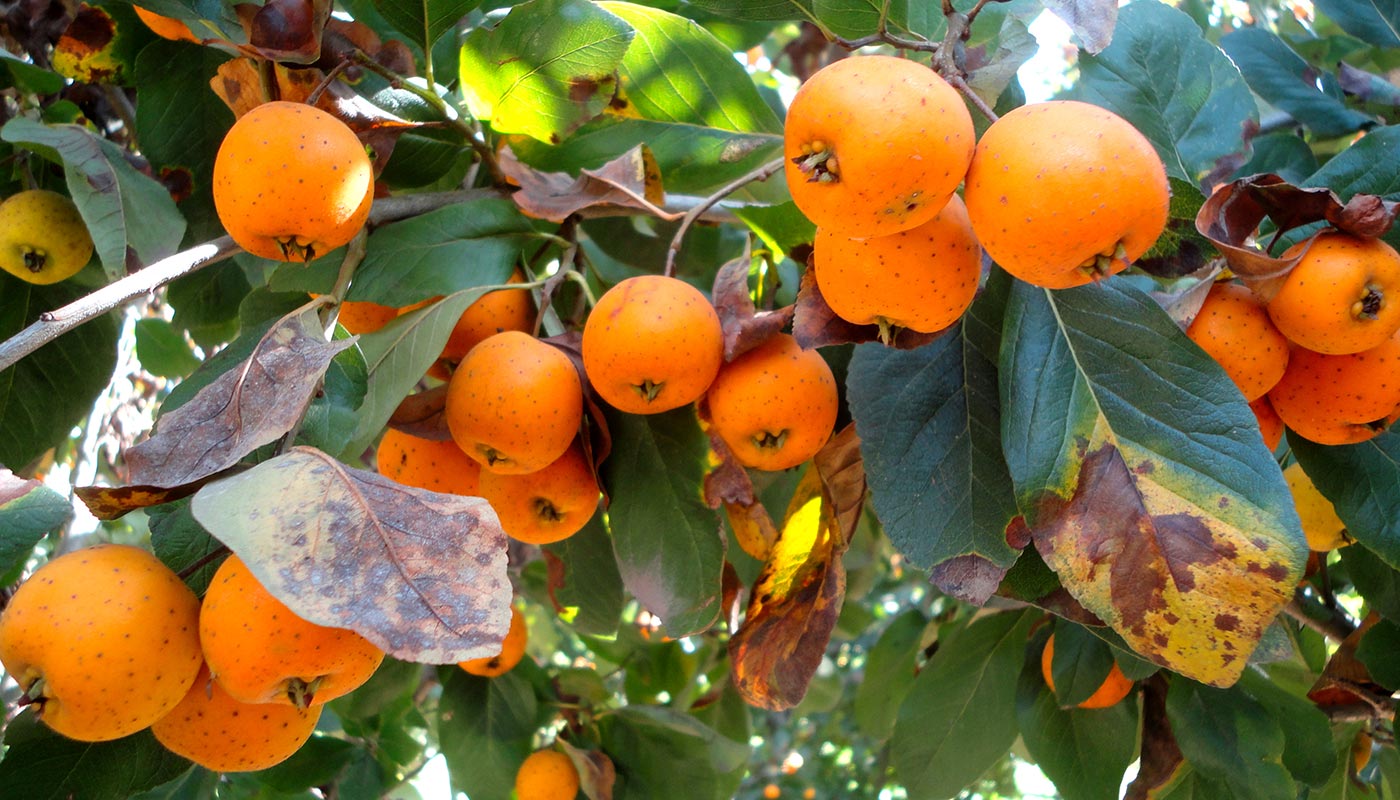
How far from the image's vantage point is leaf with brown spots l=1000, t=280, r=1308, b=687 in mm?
1131

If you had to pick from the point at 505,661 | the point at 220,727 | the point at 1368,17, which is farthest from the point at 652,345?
the point at 1368,17

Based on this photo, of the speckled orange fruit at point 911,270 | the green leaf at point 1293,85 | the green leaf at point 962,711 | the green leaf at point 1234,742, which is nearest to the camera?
the speckled orange fruit at point 911,270

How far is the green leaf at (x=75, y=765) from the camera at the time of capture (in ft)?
3.82

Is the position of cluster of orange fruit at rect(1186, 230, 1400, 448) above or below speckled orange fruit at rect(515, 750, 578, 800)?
above

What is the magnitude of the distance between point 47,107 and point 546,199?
108cm

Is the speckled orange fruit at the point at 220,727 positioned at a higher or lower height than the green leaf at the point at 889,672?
higher

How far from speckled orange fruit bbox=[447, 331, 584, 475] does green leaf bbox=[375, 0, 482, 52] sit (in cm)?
56

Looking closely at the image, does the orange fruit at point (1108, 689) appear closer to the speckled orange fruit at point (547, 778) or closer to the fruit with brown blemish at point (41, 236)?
the speckled orange fruit at point (547, 778)

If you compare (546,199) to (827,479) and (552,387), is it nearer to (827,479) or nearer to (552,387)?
(552,387)

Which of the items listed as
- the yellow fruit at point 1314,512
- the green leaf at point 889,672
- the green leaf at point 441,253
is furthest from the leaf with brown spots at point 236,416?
the green leaf at point 889,672

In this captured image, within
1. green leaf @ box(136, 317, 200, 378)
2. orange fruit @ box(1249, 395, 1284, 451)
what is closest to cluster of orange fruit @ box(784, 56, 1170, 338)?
orange fruit @ box(1249, 395, 1284, 451)

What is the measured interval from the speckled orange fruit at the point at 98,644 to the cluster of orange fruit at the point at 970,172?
74 centimetres

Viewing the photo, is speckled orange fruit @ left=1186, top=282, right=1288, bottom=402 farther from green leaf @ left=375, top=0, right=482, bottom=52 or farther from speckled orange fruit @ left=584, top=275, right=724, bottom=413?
green leaf @ left=375, top=0, right=482, bottom=52

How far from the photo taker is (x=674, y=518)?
158 centimetres
